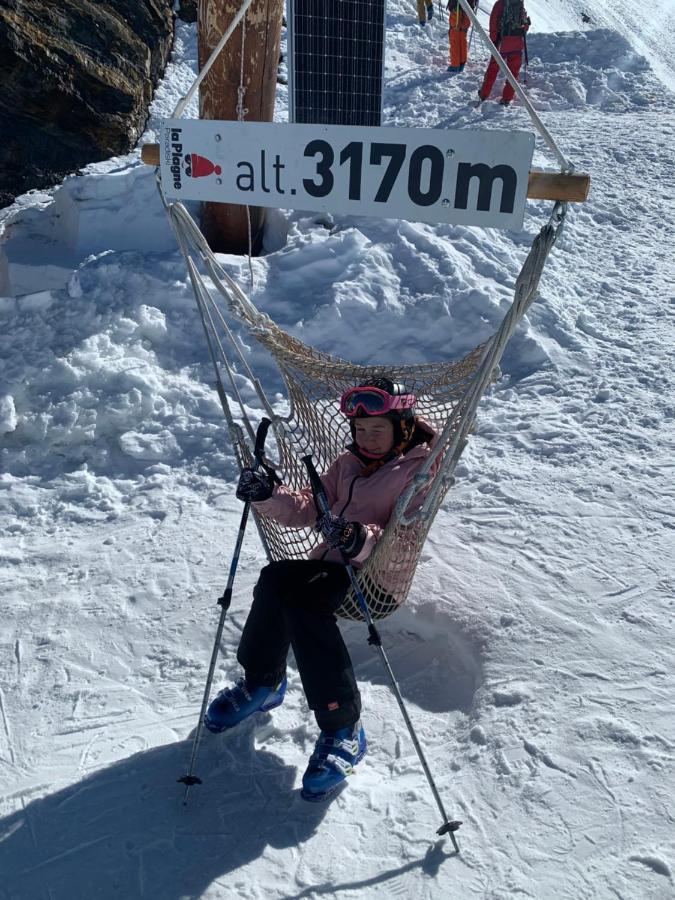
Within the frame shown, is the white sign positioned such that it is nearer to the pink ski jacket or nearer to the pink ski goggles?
the pink ski goggles

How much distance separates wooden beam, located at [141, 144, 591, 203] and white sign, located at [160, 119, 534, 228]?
30mm

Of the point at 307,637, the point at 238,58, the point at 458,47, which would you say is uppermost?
the point at 238,58

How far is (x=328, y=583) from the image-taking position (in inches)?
99.6

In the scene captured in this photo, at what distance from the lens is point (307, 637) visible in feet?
7.88

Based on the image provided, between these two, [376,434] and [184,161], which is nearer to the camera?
[184,161]

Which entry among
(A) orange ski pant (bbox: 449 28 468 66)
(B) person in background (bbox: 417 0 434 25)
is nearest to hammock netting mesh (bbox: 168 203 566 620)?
(A) orange ski pant (bbox: 449 28 468 66)

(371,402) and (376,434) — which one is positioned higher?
(371,402)

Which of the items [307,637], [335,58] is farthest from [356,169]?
[335,58]

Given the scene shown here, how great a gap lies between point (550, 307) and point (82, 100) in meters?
4.29

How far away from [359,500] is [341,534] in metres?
0.34

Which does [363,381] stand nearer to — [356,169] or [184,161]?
[356,169]

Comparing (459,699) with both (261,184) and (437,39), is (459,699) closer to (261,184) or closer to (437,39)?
(261,184)

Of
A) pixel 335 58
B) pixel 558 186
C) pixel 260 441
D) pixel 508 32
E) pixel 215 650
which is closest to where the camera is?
pixel 558 186

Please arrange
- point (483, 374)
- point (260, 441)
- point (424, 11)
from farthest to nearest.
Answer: point (424, 11)
point (260, 441)
point (483, 374)
